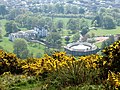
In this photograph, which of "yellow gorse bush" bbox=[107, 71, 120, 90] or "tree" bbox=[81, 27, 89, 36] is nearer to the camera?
"yellow gorse bush" bbox=[107, 71, 120, 90]

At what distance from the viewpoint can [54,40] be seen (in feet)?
146

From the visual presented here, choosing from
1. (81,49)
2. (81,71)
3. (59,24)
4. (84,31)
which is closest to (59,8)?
(59,24)

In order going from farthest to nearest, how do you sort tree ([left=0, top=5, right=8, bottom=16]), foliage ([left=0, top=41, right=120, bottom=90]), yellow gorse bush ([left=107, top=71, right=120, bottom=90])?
tree ([left=0, top=5, right=8, bottom=16])
foliage ([left=0, top=41, right=120, bottom=90])
yellow gorse bush ([left=107, top=71, right=120, bottom=90])

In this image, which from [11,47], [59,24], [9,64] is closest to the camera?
[9,64]

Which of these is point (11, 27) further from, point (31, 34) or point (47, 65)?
point (47, 65)

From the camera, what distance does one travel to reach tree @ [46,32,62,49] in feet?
139

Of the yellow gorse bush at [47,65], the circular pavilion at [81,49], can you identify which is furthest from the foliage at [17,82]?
the circular pavilion at [81,49]

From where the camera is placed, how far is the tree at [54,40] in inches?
1669

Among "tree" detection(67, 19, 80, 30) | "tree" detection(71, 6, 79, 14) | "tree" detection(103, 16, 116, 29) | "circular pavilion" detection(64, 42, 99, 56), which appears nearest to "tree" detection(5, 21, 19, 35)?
"tree" detection(67, 19, 80, 30)

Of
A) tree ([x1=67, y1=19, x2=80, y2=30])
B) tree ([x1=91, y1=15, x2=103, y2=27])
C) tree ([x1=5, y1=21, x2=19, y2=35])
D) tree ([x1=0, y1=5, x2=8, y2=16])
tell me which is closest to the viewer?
tree ([x1=5, y1=21, x2=19, y2=35])

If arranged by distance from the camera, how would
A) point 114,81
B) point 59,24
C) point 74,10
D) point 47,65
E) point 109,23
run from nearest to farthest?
point 114,81
point 47,65
point 109,23
point 59,24
point 74,10

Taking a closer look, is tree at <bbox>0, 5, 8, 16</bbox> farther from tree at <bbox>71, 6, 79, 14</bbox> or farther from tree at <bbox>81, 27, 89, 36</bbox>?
tree at <bbox>81, 27, 89, 36</bbox>

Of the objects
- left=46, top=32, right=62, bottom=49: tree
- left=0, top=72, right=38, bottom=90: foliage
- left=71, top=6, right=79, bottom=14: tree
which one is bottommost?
left=46, top=32, right=62, bottom=49: tree

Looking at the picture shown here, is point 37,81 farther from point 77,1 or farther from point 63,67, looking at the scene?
point 77,1
